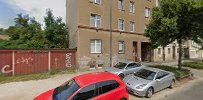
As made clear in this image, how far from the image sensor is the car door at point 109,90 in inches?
325

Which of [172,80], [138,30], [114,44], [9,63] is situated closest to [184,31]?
[172,80]

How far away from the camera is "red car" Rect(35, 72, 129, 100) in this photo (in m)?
7.73

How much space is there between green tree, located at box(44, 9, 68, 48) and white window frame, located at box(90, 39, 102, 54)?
338 cm

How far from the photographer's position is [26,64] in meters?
18.3

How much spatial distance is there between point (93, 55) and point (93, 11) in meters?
5.06

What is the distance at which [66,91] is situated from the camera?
805cm

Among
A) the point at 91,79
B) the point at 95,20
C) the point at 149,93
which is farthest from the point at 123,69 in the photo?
the point at 95,20

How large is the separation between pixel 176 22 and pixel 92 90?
40.0ft

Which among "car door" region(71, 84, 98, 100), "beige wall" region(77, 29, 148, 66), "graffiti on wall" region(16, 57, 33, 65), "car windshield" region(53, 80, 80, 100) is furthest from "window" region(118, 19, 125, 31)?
"car door" region(71, 84, 98, 100)

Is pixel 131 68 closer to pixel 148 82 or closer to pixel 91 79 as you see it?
pixel 148 82

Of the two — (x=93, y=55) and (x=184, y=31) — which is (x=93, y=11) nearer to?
(x=93, y=55)

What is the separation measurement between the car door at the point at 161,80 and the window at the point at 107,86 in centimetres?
491

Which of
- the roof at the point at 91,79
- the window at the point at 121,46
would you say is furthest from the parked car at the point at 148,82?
the window at the point at 121,46

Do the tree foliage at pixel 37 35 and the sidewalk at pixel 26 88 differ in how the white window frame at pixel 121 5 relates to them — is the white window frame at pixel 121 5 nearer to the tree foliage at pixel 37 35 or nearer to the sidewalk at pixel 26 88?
the tree foliage at pixel 37 35
